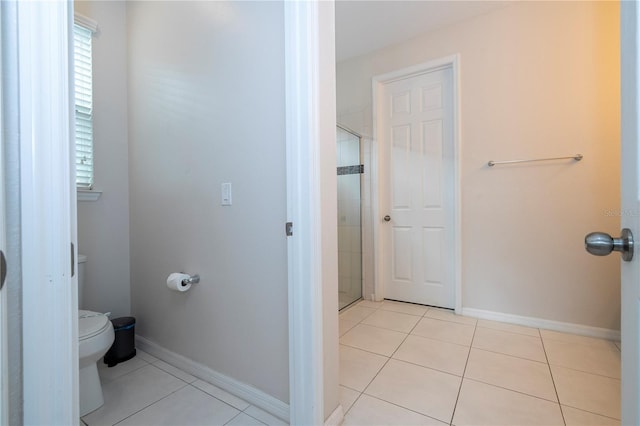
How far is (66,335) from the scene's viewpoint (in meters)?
0.50

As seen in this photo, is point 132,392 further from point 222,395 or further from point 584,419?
point 584,419

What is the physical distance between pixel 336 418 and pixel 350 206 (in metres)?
1.94

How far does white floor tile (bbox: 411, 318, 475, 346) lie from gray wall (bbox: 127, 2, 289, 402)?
1314mm

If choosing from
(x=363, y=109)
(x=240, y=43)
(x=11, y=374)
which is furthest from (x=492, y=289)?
(x=11, y=374)

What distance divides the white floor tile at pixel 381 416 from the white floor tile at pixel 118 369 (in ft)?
4.37

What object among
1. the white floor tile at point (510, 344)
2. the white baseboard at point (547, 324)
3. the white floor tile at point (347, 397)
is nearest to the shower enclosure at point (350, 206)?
the white baseboard at point (547, 324)

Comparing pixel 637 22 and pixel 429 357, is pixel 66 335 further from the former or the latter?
pixel 429 357

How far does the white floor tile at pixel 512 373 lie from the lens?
142 centimetres

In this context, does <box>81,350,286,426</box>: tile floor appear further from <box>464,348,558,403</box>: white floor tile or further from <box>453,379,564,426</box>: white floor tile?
<box>464,348,558,403</box>: white floor tile

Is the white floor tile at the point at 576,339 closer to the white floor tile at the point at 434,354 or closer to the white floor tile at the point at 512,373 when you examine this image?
the white floor tile at the point at 512,373

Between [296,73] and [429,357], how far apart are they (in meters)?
1.82

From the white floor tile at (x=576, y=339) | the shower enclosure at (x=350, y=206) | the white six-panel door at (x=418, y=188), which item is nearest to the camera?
the white floor tile at (x=576, y=339)

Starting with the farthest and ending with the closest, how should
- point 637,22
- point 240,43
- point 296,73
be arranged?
point 240,43
point 296,73
point 637,22

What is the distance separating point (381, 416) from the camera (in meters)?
1.25
